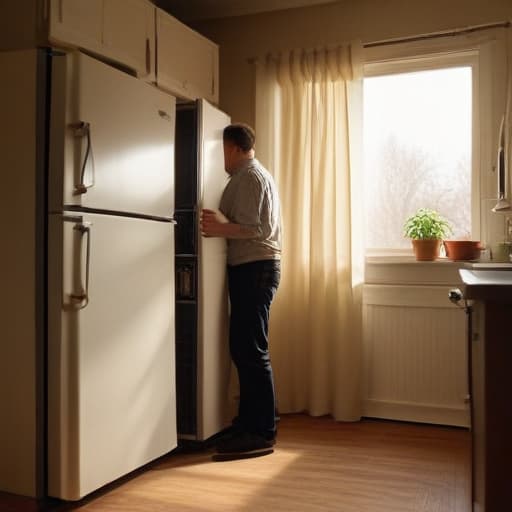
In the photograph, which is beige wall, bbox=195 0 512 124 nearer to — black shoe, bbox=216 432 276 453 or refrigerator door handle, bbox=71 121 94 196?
refrigerator door handle, bbox=71 121 94 196

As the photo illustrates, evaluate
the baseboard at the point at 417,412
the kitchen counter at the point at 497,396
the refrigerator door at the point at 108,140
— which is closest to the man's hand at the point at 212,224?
the refrigerator door at the point at 108,140

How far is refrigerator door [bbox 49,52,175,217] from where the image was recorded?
80.8 inches

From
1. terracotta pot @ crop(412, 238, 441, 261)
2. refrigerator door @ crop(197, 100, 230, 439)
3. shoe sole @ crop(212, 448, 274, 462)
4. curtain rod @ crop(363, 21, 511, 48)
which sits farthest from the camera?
terracotta pot @ crop(412, 238, 441, 261)

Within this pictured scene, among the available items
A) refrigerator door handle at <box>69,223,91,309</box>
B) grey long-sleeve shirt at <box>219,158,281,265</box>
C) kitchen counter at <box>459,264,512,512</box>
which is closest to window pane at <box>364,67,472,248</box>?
grey long-sleeve shirt at <box>219,158,281,265</box>

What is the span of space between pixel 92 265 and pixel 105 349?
304mm

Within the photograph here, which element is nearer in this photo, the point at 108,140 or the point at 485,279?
the point at 485,279

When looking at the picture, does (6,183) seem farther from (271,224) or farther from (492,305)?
(492,305)

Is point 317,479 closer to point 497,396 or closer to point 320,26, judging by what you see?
point 497,396

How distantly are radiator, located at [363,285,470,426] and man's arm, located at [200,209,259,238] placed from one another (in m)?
0.91

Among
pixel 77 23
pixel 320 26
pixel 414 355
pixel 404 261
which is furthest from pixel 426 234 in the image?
pixel 77 23

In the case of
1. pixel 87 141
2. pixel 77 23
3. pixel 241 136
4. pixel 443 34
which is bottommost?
pixel 87 141

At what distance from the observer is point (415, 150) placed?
3.34m

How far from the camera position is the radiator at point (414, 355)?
3.14 meters

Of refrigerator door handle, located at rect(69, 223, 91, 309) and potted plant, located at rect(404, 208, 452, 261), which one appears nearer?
refrigerator door handle, located at rect(69, 223, 91, 309)
